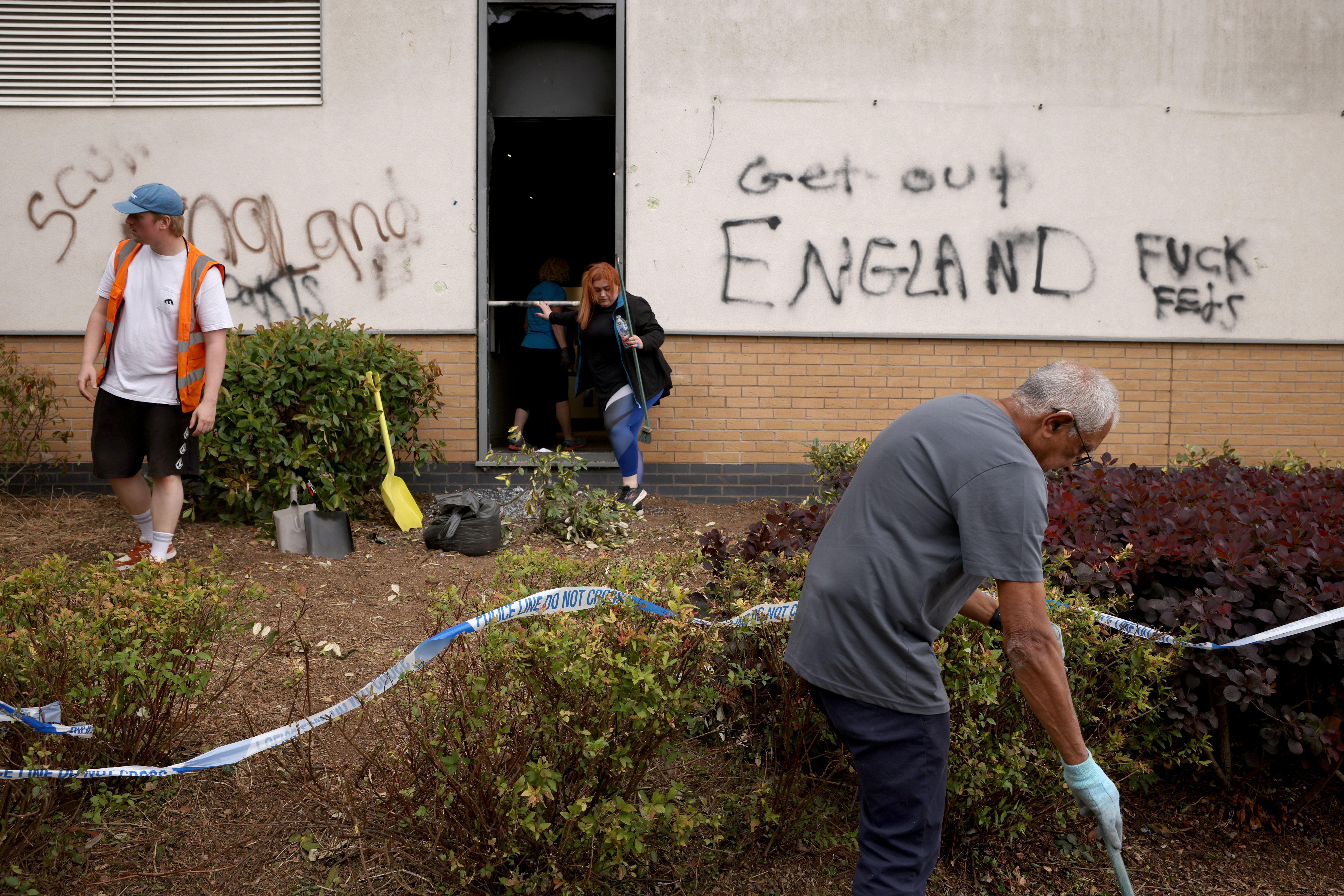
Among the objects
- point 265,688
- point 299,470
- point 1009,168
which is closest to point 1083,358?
point 1009,168

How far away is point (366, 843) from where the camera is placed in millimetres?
2637

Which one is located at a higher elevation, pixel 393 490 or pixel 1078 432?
pixel 1078 432

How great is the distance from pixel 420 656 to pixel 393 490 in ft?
13.2

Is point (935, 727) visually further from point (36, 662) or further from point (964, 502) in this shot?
point (36, 662)

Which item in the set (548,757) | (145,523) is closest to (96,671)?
(548,757)

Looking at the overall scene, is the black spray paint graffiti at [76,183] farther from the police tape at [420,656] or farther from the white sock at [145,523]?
the police tape at [420,656]

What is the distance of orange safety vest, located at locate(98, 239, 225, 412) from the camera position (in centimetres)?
480

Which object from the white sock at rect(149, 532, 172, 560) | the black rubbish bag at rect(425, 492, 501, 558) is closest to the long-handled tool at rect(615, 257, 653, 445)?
the black rubbish bag at rect(425, 492, 501, 558)

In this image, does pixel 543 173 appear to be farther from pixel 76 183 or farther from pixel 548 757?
pixel 548 757

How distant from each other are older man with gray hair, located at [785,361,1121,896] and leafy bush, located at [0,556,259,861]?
5.53 feet

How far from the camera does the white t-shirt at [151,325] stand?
4773 mm

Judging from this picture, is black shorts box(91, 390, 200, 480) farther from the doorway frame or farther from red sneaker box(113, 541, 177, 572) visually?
the doorway frame

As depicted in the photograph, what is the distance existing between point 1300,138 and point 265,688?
26.3 ft

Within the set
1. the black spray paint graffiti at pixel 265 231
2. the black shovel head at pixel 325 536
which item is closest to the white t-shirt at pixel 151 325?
the black shovel head at pixel 325 536
